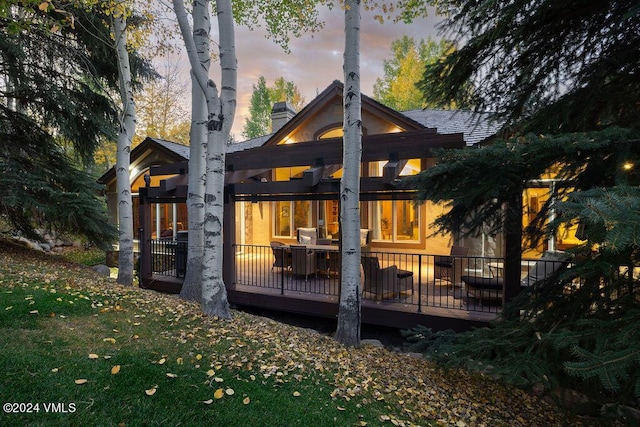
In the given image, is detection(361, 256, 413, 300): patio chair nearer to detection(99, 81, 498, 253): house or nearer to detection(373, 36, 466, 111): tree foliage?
detection(99, 81, 498, 253): house

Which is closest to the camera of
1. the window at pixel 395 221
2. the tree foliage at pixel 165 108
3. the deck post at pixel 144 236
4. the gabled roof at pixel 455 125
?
the gabled roof at pixel 455 125

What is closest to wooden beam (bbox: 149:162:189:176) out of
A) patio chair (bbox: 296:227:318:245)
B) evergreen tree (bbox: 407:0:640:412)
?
patio chair (bbox: 296:227:318:245)

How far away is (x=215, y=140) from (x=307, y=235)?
7.78 m

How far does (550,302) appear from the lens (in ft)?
12.2

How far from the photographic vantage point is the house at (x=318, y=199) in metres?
6.63

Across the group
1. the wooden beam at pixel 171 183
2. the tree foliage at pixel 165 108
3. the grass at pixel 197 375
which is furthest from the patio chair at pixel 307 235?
the tree foliage at pixel 165 108

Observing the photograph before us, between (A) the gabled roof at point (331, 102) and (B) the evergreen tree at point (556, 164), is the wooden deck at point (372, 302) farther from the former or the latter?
(A) the gabled roof at point (331, 102)

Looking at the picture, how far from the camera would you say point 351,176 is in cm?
534

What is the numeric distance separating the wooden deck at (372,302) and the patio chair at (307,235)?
113 inches

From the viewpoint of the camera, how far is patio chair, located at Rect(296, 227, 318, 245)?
12.1m

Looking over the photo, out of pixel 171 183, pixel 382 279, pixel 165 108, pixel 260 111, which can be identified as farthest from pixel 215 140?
pixel 260 111

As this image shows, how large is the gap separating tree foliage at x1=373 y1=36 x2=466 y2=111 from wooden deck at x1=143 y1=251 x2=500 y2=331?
1701 centimetres

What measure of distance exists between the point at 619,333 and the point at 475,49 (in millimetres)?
3650

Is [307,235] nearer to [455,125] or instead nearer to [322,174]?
[322,174]
